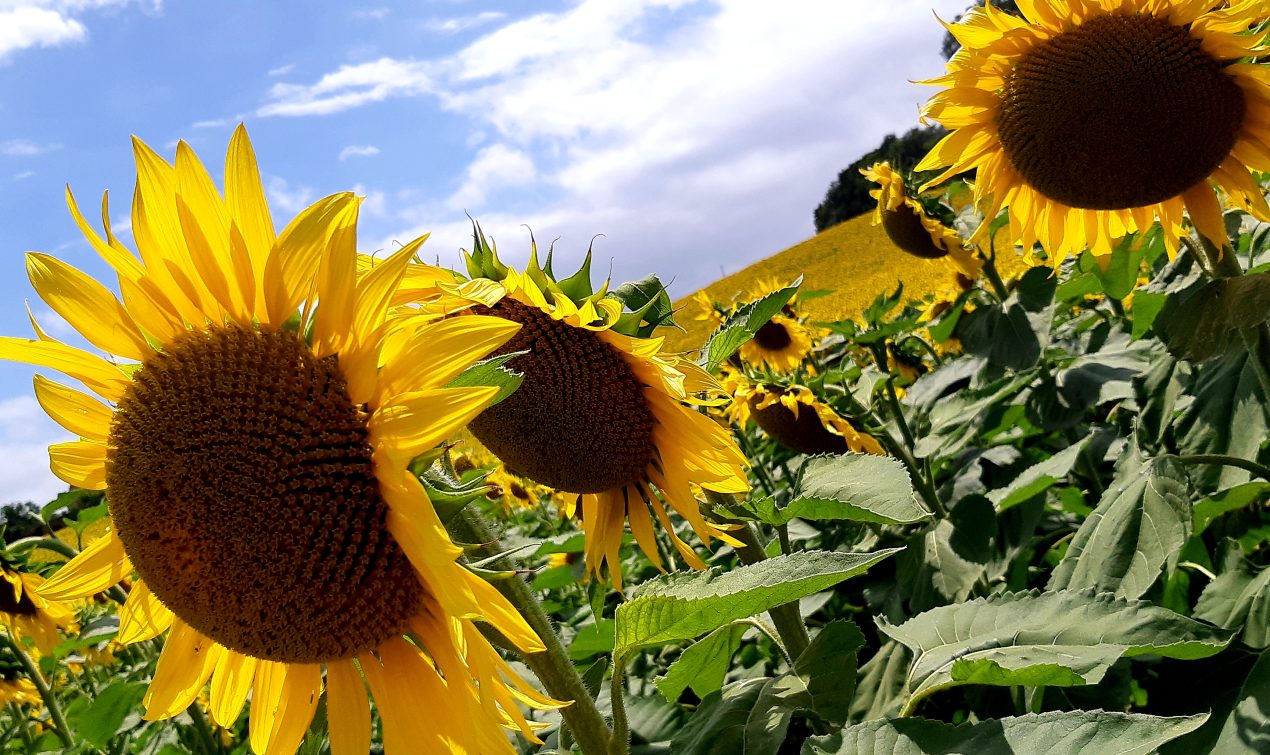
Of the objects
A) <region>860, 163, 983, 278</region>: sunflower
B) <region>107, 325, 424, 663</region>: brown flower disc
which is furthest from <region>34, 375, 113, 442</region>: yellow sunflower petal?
<region>860, 163, 983, 278</region>: sunflower

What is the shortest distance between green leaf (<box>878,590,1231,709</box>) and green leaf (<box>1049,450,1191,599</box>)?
428mm

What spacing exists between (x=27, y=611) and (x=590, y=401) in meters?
3.73

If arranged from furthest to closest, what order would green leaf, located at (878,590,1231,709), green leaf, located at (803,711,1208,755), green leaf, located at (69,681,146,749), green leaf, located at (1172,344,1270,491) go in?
green leaf, located at (69,681,146,749) → green leaf, located at (1172,344,1270,491) → green leaf, located at (878,590,1231,709) → green leaf, located at (803,711,1208,755)

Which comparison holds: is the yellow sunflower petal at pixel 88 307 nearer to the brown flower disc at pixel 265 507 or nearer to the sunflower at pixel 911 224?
the brown flower disc at pixel 265 507

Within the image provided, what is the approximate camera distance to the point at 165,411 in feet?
4.34

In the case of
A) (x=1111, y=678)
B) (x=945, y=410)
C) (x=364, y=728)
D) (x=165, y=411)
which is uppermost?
(x=165, y=411)

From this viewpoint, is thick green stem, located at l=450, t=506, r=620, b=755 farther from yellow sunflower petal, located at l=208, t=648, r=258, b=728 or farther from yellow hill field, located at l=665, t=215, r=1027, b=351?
yellow hill field, located at l=665, t=215, r=1027, b=351

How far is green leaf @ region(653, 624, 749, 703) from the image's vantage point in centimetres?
157

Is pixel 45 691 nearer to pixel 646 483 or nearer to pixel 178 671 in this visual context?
pixel 178 671

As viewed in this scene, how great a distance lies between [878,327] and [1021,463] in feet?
3.63

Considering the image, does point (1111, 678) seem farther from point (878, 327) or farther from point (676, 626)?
point (878, 327)

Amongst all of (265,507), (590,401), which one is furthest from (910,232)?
(265,507)

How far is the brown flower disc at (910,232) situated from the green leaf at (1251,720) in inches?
117

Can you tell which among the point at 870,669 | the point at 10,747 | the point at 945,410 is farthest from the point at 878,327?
the point at 10,747
